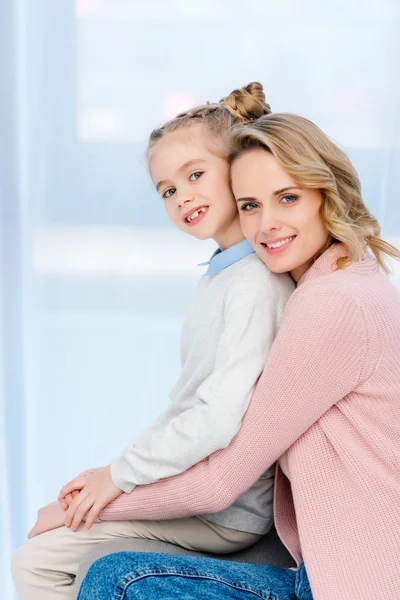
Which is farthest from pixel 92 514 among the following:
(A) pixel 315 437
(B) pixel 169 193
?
(B) pixel 169 193

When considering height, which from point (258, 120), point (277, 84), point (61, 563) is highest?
point (277, 84)

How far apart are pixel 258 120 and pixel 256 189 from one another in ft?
0.46

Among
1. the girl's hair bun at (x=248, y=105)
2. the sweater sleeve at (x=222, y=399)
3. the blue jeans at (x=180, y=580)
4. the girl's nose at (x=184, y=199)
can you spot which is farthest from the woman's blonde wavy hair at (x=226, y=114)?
the blue jeans at (x=180, y=580)

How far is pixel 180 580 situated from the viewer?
4.10 feet

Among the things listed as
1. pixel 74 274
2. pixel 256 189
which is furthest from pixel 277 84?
pixel 256 189

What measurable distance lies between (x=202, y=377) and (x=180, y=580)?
37cm

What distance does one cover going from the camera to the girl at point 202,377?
132cm

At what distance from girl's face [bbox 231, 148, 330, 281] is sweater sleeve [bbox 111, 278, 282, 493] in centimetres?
6

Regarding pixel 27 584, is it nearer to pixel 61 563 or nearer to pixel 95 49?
pixel 61 563

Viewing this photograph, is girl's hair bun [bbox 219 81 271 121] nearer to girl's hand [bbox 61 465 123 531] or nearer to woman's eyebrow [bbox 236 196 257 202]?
woman's eyebrow [bbox 236 196 257 202]

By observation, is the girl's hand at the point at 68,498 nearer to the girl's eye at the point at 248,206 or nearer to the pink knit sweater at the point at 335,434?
the pink knit sweater at the point at 335,434

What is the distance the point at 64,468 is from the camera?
2367 millimetres

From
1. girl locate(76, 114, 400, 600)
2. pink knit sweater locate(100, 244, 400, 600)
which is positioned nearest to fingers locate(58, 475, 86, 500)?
girl locate(76, 114, 400, 600)

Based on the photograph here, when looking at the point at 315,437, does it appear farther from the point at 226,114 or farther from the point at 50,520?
the point at 226,114
